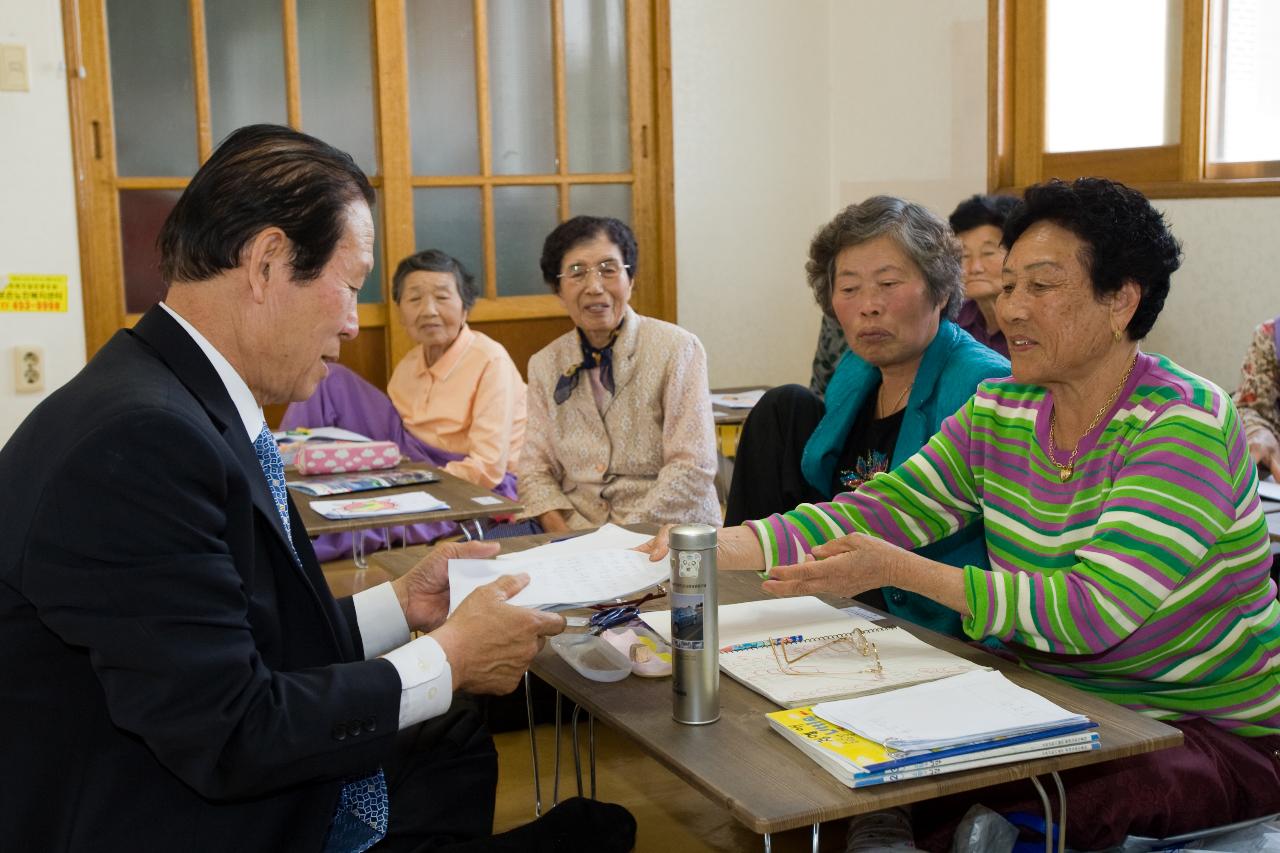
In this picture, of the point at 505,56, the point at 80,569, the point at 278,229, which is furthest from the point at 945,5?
the point at 80,569

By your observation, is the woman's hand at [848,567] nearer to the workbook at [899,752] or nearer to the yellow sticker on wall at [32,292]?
the workbook at [899,752]

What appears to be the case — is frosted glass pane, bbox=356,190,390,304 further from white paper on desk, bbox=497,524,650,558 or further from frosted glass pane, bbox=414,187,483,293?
white paper on desk, bbox=497,524,650,558

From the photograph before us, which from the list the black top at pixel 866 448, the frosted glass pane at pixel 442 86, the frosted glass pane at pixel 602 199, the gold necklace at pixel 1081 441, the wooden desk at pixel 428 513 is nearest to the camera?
the gold necklace at pixel 1081 441

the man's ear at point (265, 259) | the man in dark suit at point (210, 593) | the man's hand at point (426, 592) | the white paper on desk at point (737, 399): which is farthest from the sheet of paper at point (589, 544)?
the white paper on desk at point (737, 399)

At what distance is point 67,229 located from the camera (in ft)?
15.8

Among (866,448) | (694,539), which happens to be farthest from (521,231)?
(694,539)

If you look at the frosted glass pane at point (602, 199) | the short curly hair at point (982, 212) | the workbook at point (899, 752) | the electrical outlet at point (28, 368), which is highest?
the frosted glass pane at point (602, 199)

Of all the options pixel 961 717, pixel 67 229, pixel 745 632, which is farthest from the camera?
pixel 67 229

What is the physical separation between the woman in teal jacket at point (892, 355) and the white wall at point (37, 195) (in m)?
3.21

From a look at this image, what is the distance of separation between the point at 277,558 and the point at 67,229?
12.5 ft

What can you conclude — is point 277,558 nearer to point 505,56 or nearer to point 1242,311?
point 1242,311

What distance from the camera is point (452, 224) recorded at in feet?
18.1

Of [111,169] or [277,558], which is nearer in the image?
[277,558]

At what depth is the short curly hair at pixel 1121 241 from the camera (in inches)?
76.5
